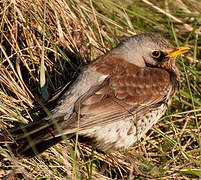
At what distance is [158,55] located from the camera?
462 cm

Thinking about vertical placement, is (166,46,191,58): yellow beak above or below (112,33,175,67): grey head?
below

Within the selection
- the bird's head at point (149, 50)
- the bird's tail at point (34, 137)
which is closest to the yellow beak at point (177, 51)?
the bird's head at point (149, 50)

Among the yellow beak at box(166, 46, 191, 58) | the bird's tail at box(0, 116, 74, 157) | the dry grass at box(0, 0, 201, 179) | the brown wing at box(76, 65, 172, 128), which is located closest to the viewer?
the bird's tail at box(0, 116, 74, 157)

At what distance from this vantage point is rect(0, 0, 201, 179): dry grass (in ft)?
13.1

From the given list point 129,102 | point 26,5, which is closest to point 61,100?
point 129,102

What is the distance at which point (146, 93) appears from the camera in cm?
423

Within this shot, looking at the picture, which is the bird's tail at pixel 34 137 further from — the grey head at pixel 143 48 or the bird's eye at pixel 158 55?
the bird's eye at pixel 158 55

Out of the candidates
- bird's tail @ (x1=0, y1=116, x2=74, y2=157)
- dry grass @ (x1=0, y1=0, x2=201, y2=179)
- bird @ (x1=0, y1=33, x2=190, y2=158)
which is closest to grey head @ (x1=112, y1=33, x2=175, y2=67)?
bird @ (x1=0, y1=33, x2=190, y2=158)

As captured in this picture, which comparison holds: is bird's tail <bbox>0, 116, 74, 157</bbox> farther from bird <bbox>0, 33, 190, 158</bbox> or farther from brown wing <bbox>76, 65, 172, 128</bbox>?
brown wing <bbox>76, 65, 172, 128</bbox>

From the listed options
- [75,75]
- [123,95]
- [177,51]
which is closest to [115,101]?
[123,95]

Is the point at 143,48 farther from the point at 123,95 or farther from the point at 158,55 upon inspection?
the point at 123,95

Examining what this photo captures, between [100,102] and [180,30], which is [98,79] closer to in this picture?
[100,102]

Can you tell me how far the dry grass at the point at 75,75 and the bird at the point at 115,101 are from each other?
219 millimetres

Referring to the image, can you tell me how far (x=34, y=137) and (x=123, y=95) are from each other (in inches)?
41.8
